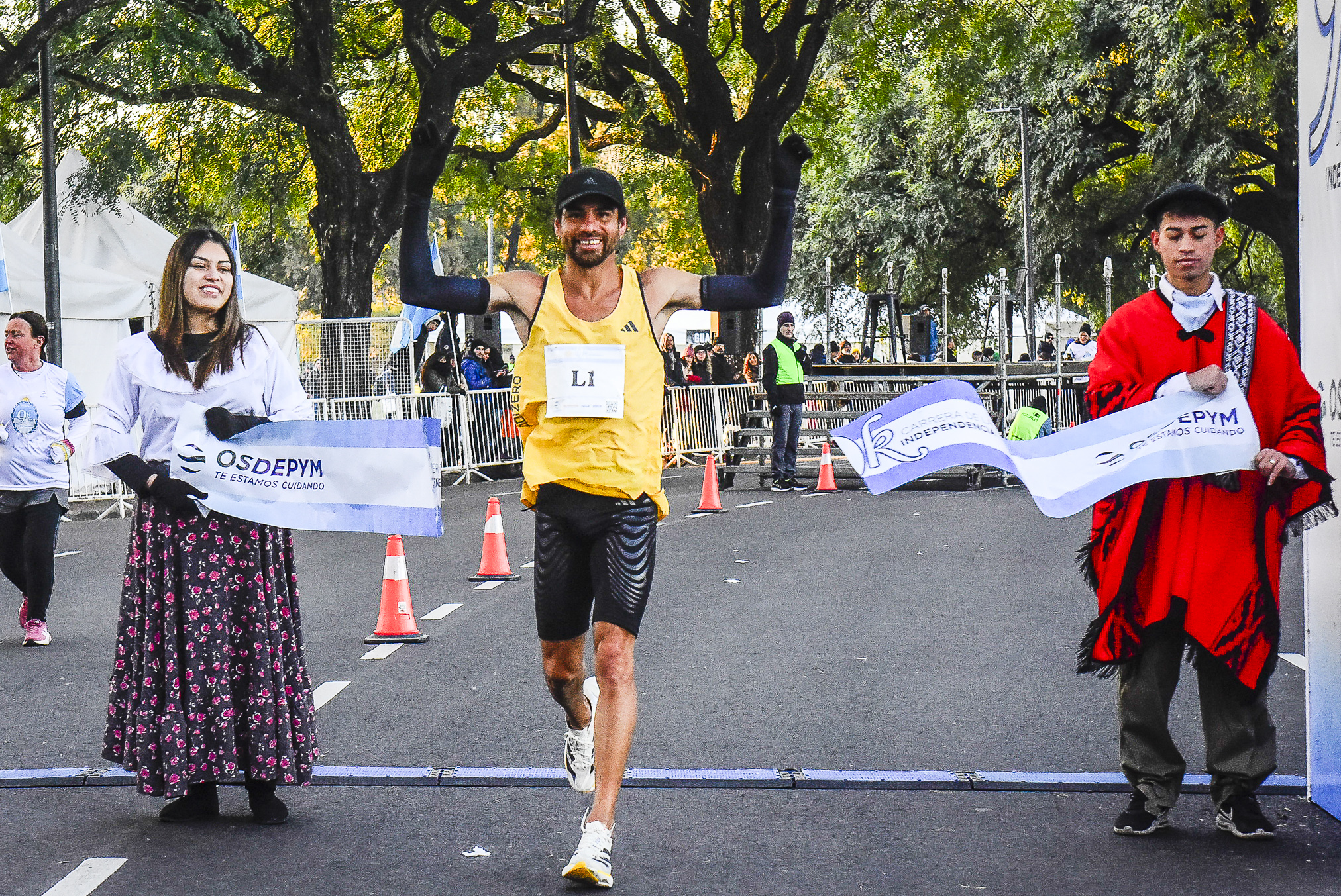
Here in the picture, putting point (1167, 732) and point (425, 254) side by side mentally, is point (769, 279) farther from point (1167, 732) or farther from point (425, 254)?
point (1167, 732)

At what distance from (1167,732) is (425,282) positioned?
2.60 metres

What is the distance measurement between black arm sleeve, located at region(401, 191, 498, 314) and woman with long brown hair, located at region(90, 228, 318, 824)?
0.76 meters

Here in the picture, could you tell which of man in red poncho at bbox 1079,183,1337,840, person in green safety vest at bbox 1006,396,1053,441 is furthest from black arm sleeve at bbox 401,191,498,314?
person in green safety vest at bbox 1006,396,1053,441

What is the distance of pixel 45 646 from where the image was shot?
9.25 metres

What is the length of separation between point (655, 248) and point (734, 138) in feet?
111

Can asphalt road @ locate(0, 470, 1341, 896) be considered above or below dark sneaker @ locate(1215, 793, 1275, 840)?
below

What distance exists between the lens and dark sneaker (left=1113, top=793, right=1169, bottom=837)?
→ 5.14m

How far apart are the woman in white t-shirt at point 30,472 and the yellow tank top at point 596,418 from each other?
4.92 metres

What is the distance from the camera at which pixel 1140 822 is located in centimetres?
514

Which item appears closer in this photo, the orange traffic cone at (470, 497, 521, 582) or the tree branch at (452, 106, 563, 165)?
the orange traffic cone at (470, 497, 521, 582)

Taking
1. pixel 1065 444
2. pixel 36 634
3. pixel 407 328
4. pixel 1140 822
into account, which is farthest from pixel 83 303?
pixel 1140 822

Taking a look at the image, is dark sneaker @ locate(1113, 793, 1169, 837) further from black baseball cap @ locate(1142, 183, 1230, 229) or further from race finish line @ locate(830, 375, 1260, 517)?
black baseball cap @ locate(1142, 183, 1230, 229)

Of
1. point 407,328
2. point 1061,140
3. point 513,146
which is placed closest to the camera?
point 407,328

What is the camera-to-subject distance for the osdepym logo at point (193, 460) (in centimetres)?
531
